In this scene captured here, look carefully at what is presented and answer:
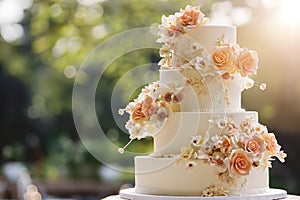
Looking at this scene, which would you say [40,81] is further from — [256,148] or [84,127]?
[256,148]

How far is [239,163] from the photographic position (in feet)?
10.4

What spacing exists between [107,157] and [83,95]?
8.04 ft

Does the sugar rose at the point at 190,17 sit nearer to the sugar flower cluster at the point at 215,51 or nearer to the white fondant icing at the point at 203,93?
the sugar flower cluster at the point at 215,51

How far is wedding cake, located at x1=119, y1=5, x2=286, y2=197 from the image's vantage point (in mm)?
3197

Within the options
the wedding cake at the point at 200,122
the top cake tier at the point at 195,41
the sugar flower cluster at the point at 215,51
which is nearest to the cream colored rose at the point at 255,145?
the wedding cake at the point at 200,122

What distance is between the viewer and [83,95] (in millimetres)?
17641

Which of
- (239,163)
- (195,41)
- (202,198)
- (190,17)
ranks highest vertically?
(190,17)

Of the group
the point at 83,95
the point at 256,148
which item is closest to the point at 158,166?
the point at 256,148

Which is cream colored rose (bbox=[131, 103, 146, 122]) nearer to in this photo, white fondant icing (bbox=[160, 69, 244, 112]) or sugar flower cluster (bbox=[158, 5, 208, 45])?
white fondant icing (bbox=[160, 69, 244, 112])

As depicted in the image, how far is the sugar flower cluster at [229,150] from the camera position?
10.4 ft

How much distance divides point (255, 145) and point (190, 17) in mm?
710

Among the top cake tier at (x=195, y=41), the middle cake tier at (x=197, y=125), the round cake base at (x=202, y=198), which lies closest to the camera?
the round cake base at (x=202, y=198)

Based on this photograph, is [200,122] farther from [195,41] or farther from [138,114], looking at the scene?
[195,41]

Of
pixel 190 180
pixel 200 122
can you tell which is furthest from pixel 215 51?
pixel 190 180
